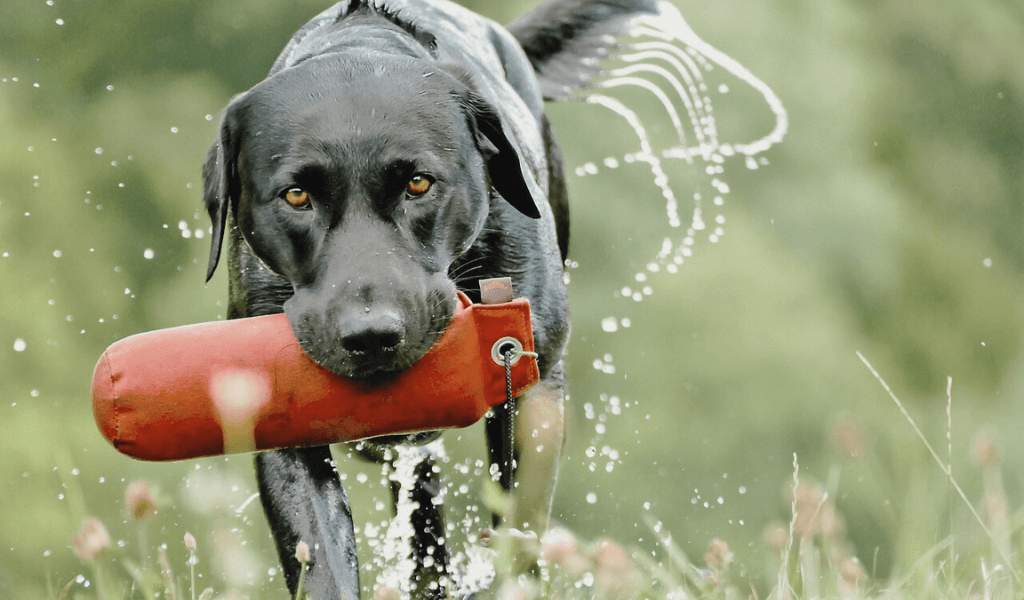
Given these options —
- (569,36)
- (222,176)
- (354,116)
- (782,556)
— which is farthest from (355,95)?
(569,36)

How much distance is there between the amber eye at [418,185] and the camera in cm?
251

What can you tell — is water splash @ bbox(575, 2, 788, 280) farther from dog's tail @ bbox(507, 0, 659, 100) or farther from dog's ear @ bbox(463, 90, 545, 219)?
dog's ear @ bbox(463, 90, 545, 219)

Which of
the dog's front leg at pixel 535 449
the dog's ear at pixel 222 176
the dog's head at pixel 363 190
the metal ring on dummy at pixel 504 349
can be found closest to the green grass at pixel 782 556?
the metal ring on dummy at pixel 504 349

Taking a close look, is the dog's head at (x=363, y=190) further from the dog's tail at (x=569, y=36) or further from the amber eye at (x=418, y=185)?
the dog's tail at (x=569, y=36)

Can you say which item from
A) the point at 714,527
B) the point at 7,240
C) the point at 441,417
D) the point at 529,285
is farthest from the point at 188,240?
the point at 441,417

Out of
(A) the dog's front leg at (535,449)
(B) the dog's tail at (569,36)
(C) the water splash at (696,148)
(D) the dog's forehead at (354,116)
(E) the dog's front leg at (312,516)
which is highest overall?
(D) the dog's forehead at (354,116)

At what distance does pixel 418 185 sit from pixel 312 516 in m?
0.77

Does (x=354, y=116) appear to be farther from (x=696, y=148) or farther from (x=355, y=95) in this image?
(x=696, y=148)

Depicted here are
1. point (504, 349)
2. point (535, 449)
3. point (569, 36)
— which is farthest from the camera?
point (569, 36)

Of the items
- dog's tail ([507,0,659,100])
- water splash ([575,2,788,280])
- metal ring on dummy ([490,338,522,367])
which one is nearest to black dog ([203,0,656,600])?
metal ring on dummy ([490,338,522,367])

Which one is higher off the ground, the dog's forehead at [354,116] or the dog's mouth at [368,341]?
the dog's forehead at [354,116]

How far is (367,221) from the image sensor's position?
2.39 metres

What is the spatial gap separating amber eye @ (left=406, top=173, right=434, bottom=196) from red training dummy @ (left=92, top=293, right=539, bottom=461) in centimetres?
40

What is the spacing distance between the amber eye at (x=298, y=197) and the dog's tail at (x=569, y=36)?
2303 mm
